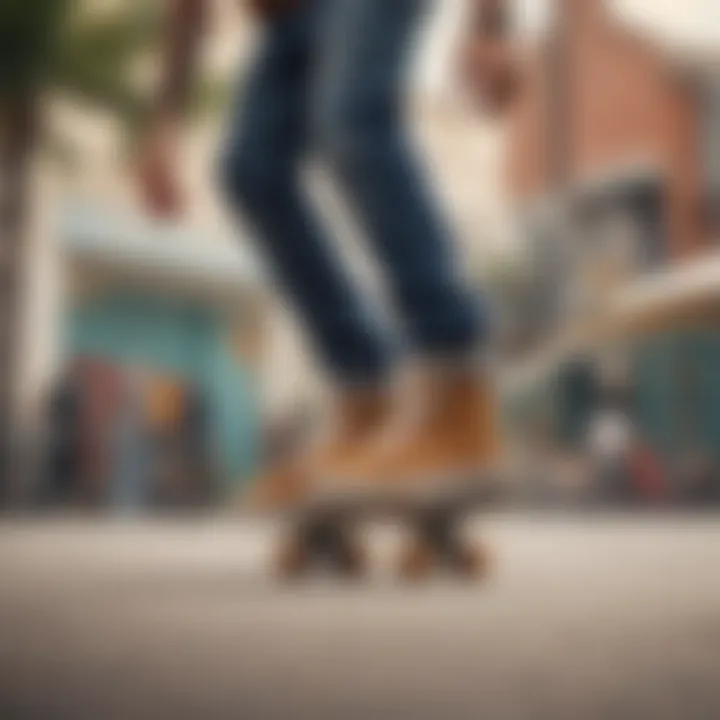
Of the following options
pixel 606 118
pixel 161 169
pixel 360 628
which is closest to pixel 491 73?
pixel 606 118

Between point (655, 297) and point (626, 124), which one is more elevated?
point (626, 124)

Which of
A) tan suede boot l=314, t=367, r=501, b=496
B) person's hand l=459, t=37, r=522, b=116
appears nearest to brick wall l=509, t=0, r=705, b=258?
person's hand l=459, t=37, r=522, b=116

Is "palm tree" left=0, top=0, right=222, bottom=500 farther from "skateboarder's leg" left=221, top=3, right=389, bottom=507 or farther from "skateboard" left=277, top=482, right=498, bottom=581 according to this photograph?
"skateboard" left=277, top=482, right=498, bottom=581

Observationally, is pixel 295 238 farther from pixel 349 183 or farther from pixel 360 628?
pixel 360 628

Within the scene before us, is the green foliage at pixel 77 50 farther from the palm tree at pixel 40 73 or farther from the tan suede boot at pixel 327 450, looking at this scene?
the tan suede boot at pixel 327 450

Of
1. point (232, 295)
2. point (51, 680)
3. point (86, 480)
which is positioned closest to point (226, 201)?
point (232, 295)

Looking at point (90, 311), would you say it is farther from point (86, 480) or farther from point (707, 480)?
point (707, 480)

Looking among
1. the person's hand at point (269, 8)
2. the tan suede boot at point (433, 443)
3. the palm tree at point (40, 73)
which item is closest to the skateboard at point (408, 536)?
the tan suede boot at point (433, 443)
